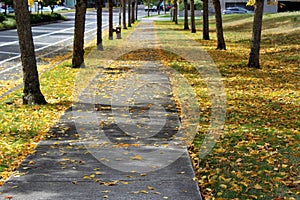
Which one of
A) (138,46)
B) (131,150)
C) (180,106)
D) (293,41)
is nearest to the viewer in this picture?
(131,150)

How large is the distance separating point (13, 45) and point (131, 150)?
22964 mm

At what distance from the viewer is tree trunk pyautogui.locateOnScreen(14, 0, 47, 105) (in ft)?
40.5

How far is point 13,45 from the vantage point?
3034cm

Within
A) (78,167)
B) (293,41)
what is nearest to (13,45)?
(293,41)

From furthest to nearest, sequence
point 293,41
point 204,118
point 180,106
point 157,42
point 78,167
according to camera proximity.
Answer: point 157,42, point 293,41, point 180,106, point 204,118, point 78,167

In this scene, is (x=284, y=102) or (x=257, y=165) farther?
(x=284, y=102)

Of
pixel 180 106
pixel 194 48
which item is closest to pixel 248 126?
pixel 180 106

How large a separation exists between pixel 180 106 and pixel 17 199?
6.67 meters

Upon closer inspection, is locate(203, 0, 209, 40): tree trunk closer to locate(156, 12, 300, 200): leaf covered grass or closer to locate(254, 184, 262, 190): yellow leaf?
locate(156, 12, 300, 200): leaf covered grass

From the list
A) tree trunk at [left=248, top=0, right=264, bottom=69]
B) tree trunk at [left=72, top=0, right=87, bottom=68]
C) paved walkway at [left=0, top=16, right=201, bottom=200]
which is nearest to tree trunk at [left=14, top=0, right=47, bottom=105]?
paved walkway at [left=0, top=16, right=201, bottom=200]

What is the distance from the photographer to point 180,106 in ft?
41.6

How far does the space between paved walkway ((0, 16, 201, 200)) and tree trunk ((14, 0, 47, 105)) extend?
0.97 m

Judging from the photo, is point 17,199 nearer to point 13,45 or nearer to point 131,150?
point 131,150

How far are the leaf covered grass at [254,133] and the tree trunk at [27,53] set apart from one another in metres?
3.61
